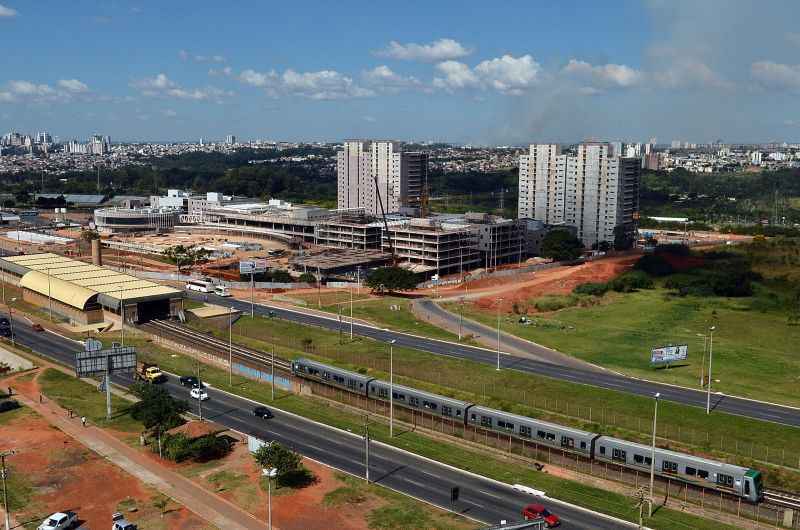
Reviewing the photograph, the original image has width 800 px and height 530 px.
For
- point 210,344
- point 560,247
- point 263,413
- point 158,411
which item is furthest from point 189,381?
point 560,247

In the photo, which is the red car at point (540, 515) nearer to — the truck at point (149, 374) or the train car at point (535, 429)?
the train car at point (535, 429)

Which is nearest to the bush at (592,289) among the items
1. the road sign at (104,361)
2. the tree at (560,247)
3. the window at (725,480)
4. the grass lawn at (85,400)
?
the tree at (560,247)

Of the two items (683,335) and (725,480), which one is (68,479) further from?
(683,335)

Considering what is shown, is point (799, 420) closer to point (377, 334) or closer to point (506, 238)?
point (377, 334)

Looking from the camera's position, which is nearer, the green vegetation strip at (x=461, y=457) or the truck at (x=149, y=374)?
the green vegetation strip at (x=461, y=457)

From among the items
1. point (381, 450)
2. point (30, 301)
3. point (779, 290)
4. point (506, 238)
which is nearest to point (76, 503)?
point (381, 450)
